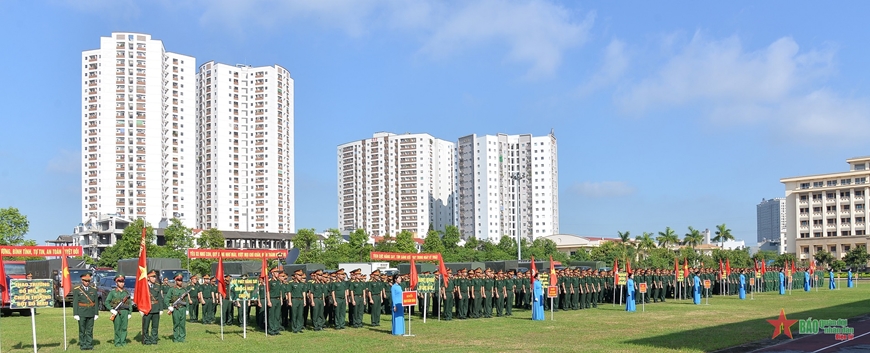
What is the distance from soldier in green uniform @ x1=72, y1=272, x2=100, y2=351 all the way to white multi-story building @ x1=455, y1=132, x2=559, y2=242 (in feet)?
Answer: 487

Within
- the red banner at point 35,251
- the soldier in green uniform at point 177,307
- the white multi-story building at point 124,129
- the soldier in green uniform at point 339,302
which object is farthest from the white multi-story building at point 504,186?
the soldier in green uniform at point 177,307

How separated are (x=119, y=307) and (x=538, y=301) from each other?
13166 mm

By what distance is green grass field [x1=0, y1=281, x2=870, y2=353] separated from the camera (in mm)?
17500

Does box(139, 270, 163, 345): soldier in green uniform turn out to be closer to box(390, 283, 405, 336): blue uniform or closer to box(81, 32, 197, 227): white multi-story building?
box(390, 283, 405, 336): blue uniform

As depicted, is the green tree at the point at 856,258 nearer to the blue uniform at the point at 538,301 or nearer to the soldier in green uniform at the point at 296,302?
the blue uniform at the point at 538,301

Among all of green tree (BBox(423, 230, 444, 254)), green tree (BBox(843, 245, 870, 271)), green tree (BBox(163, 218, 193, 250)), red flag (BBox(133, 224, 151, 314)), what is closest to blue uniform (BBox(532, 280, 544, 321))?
red flag (BBox(133, 224, 151, 314))

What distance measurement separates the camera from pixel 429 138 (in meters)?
175

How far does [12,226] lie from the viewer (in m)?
63.4

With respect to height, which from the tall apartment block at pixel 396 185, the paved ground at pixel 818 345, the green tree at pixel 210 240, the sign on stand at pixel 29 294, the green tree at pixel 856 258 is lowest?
the green tree at pixel 856 258

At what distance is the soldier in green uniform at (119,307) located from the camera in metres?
17.8

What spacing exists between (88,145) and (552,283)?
11064cm

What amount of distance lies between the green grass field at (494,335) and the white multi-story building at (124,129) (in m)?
97.8

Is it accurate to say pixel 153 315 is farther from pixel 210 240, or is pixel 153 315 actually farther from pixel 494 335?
pixel 210 240

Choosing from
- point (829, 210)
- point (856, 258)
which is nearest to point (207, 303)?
point (856, 258)
